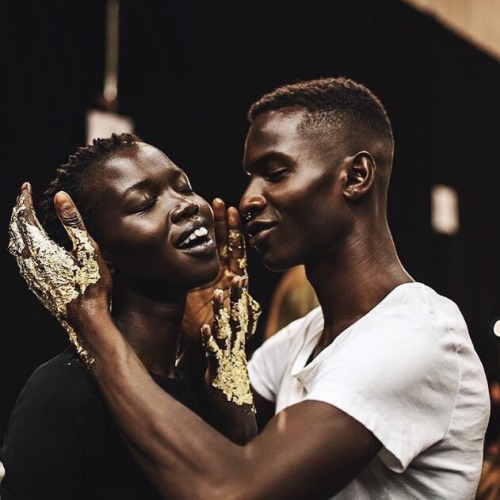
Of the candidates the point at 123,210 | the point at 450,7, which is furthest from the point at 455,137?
the point at 123,210

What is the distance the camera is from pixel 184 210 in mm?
1398

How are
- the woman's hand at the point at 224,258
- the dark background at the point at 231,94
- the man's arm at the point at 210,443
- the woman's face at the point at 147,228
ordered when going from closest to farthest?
the man's arm at the point at 210,443 < the woman's face at the point at 147,228 < the woman's hand at the point at 224,258 < the dark background at the point at 231,94

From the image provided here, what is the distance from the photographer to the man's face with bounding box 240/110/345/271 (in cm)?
163

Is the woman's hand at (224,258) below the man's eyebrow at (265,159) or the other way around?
below

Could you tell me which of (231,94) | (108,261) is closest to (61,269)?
(108,261)

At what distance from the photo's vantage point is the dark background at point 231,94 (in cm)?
238

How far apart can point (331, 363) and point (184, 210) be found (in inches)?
13.2

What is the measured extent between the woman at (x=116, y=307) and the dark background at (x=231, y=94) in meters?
0.95

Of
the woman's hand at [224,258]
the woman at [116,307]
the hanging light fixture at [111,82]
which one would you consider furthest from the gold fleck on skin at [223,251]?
the hanging light fixture at [111,82]

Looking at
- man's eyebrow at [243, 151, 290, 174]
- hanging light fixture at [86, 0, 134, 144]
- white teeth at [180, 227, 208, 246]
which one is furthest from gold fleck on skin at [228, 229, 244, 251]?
hanging light fixture at [86, 0, 134, 144]

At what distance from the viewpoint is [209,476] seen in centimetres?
121

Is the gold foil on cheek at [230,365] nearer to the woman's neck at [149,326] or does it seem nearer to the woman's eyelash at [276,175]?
the woman's neck at [149,326]

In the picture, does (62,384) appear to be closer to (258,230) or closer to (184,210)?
(184,210)

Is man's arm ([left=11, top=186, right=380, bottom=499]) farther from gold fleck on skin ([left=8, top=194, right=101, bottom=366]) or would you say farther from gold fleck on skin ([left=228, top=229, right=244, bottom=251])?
gold fleck on skin ([left=228, top=229, right=244, bottom=251])
